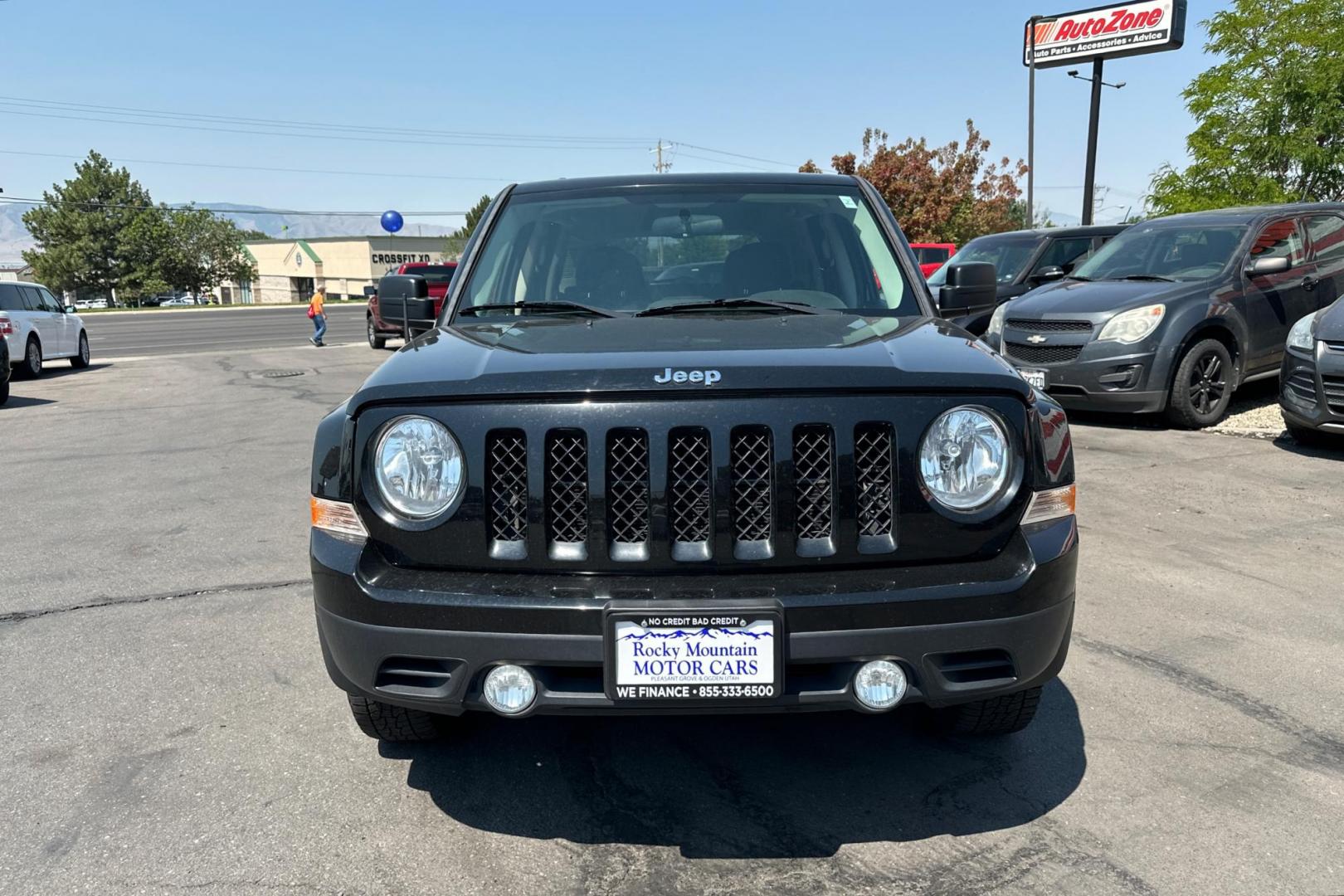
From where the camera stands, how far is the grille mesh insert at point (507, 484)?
2.47 meters

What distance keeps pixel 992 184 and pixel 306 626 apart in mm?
44231

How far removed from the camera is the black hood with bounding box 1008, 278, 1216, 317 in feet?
29.5

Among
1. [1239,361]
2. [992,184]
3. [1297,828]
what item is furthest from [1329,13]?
[992,184]

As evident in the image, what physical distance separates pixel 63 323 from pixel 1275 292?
18442 mm

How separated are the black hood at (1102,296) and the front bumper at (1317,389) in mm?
1315

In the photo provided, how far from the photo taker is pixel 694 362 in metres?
2.54

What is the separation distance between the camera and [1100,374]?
8.90 metres

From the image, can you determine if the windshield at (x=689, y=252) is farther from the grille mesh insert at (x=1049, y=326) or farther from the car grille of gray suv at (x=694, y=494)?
the grille mesh insert at (x=1049, y=326)

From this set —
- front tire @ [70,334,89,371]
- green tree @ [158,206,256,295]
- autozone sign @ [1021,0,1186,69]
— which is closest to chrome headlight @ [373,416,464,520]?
front tire @ [70,334,89,371]

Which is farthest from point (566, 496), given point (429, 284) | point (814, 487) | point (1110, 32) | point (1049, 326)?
point (1110, 32)

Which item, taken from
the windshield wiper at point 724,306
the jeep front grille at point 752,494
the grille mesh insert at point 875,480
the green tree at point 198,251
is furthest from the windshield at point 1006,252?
the green tree at point 198,251

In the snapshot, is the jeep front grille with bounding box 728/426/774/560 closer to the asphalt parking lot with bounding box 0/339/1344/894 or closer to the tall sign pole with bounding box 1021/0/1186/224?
the asphalt parking lot with bounding box 0/339/1344/894

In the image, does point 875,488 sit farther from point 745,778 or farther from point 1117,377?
point 1117,377

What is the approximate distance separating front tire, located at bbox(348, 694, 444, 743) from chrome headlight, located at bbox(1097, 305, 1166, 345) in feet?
24.8
